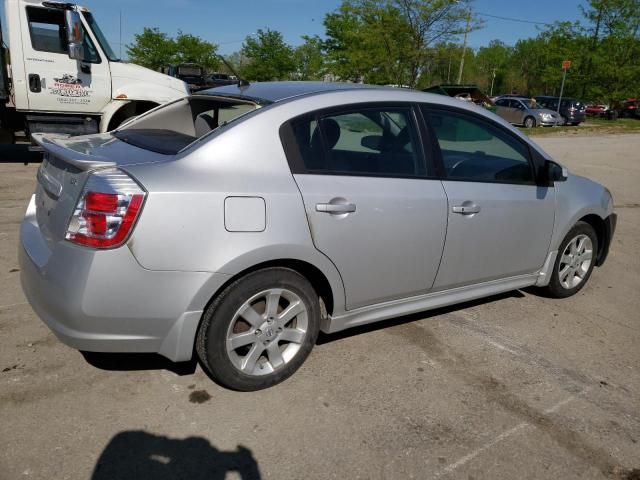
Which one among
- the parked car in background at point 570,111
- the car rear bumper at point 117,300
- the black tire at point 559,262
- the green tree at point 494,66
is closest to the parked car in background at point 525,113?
the parked car in background at point 570,111

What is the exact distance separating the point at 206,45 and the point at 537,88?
40.2 metres

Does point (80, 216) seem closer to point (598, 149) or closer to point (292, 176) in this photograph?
point (292, 176)

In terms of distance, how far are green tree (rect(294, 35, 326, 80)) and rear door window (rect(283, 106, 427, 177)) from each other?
1201 inches

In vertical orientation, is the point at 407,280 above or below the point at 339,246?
below

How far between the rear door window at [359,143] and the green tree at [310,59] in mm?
30497

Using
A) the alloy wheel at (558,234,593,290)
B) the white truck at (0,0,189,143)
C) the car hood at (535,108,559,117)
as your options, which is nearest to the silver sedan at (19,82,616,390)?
the alloy wheel at (558,234,593,290)

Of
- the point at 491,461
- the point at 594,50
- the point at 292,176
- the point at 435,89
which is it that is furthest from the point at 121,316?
the point at 594,50

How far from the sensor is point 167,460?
7.84 ft

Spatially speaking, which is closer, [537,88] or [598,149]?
[598,149]

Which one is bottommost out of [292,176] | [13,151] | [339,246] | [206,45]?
[13,151]

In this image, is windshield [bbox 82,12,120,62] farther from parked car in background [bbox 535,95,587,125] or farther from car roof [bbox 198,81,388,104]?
parked car in background [bbox 535,95,587,125]

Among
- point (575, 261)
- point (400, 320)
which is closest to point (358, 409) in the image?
point (400, 320)

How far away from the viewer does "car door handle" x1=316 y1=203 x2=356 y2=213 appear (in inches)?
111

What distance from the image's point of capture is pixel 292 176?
2799 millimetres
